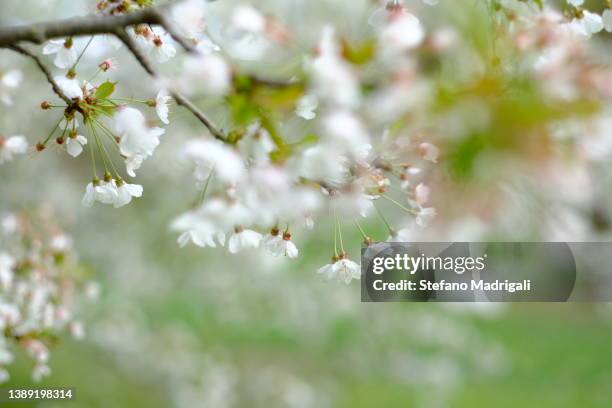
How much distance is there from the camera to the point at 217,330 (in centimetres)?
797

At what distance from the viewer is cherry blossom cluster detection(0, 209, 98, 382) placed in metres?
2.32

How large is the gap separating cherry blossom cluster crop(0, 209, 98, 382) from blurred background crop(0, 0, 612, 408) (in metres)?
1.19

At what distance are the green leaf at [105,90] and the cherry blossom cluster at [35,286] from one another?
112 cm

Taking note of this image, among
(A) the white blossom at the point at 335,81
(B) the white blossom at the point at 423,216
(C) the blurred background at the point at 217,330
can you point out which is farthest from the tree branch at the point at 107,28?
(C) the blurred background at the point at 217,330

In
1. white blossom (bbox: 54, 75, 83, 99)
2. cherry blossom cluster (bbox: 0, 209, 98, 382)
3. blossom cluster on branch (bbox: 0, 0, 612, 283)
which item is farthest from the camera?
cherry blossom cluster (bbox: 0, 209, 98, 382)

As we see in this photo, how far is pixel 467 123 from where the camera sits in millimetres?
881

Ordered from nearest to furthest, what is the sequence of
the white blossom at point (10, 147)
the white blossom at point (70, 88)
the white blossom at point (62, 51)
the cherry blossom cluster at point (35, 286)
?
the white blossom at point (70, 88) → the white blossom at point (62, 51) → the white blossom at point (10, 147) → the cherry blossom cluster at point (35, 286)

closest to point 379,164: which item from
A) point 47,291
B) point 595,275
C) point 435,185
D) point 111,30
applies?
point 435,185

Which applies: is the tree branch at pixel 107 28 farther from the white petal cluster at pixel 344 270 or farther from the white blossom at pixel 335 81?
the white petal cluster at pixel 344 270

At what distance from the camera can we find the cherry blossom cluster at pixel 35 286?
2316mm

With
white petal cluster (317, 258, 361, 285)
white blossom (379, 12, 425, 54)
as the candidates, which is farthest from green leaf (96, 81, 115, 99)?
white blossom (379, 12, 425, 54)

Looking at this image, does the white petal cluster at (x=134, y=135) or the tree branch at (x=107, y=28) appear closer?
the tree branch at (x=107, y=28)

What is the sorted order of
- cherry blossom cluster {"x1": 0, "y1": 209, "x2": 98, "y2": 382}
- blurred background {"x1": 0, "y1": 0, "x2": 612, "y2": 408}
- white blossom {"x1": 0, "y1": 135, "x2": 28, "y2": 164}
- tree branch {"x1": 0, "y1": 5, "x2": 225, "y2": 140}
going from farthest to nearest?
1. blurred background {"x1": 0, "y1": 0, "x2": 612, "y2": 408}
2. cherry blossom cluster {"x1": 0, "y1": 209, "x2": 98, "y2": 382}
3. white blossom {"x1": 0, "y1": 135, "x2": 28, "y2": 164}
4. tree branch {"x1": 0, "y1": 5, "x2": 225, "y2": 140}

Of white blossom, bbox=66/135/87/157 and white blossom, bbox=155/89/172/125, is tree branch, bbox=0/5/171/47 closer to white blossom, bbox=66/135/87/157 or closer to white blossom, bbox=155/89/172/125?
white blossom, bbox=155/89/172/125
